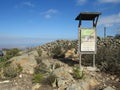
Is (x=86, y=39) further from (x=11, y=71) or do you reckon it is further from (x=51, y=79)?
(x=11, y=71)

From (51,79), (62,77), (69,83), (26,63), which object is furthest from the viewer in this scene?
(26,63)

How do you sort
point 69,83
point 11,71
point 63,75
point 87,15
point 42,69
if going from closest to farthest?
point 69,83
point 63,75
point 11,71
point 42,69
point 87,15

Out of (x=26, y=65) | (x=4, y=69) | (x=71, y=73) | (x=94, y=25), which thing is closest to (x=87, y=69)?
(x=71, y=73)

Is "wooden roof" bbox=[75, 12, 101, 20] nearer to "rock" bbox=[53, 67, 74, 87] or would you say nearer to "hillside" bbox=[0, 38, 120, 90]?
"hillside" bbox=[0, 38, 120, 90]

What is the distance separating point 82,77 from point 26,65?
11.9 ft

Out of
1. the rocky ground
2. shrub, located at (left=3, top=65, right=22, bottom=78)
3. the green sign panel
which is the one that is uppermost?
the green sign panel

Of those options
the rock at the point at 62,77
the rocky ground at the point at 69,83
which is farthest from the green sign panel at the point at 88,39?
the rock at the point at 62,77

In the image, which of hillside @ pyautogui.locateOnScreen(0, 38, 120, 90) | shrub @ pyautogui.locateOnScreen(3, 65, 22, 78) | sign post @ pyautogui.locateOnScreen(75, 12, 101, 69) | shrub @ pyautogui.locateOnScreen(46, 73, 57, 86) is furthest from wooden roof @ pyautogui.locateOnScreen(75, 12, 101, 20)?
shrub @ pyautogui.locateOnScreen(3, 65, 22, 78)

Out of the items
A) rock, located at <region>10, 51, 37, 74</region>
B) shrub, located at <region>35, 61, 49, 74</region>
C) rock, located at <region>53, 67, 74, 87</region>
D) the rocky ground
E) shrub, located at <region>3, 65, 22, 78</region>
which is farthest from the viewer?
rock, located at <region>10, 51, 37, 74</region>

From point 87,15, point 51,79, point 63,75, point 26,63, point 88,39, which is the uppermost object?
point 87,15

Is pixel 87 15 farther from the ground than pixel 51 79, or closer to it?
farther from the ground

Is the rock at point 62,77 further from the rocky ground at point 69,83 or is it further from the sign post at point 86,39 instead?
the sign post at point 86,39

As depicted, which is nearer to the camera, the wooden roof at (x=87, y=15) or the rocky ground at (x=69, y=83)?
the rocky ground at (x=69, y=83)

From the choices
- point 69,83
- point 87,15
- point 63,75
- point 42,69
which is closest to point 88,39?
point 87,15
